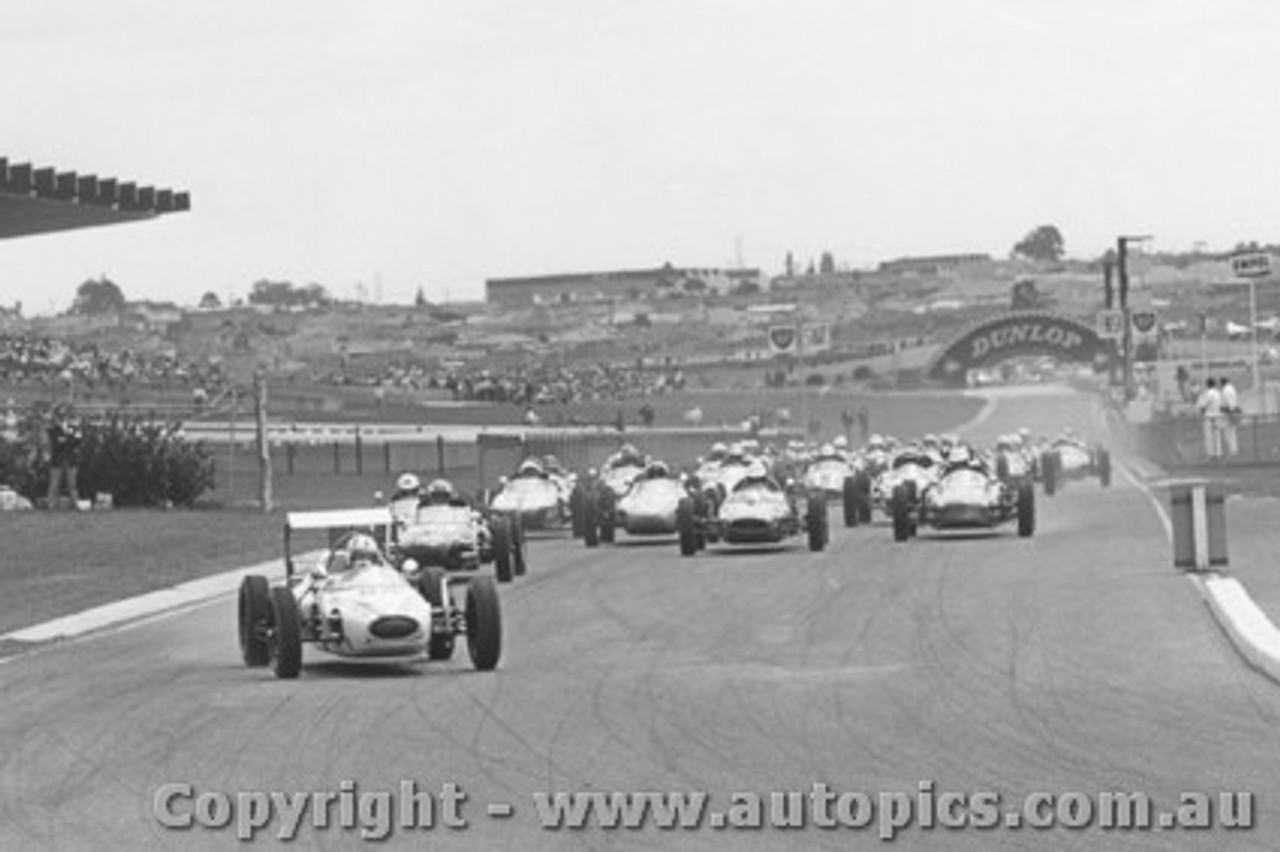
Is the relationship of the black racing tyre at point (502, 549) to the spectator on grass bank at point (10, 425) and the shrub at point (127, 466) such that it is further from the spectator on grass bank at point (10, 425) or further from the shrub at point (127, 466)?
the spectator on grass bank at point (10, 425)

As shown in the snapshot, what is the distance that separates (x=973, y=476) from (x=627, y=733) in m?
23.9

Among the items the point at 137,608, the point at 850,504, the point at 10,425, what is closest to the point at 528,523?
the point at 850,504

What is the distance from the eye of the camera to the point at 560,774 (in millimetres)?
16500

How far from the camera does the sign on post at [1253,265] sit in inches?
3386

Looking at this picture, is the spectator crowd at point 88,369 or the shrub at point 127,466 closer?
the shrub at point 127,466

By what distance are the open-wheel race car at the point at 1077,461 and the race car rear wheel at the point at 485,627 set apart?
38.1 m

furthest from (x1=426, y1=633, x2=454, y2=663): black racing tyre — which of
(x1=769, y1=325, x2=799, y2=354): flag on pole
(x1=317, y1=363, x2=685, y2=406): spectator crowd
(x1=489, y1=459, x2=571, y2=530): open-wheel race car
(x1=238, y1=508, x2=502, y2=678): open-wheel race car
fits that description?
(x1=317, y1=363, x2=685, y2=406): spectator crowd

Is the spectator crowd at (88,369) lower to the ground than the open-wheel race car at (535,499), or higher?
higher

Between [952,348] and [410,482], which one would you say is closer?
[410,482]

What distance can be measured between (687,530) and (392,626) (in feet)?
52.6

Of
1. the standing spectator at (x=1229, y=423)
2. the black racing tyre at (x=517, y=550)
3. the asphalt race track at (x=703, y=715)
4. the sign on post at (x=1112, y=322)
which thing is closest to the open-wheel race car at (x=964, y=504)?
the black racing tyre at (x=517, y=550)

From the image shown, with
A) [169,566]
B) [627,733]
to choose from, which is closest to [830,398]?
[169,566]

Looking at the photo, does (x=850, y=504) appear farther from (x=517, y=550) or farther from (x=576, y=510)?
(x=517, y=550)

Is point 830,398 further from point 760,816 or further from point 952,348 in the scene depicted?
point 760,816
